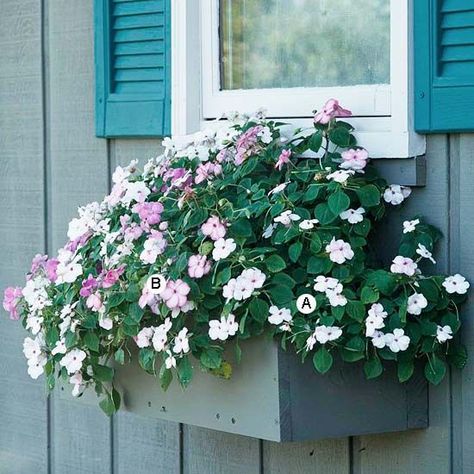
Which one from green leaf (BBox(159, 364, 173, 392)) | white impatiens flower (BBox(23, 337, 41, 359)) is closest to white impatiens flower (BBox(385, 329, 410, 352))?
green leaf (BBox(159, 364, 173, 392))

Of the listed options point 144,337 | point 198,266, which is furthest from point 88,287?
point 198,266

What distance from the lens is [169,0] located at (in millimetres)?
3125

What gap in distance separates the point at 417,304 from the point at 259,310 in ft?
0.96

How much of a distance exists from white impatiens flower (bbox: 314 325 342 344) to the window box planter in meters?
0.10

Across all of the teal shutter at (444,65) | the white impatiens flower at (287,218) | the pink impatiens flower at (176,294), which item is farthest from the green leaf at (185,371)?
the teal shutter at (444,65)

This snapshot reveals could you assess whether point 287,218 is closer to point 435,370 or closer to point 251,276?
point 251,276

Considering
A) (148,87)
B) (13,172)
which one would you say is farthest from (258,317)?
(13,172)

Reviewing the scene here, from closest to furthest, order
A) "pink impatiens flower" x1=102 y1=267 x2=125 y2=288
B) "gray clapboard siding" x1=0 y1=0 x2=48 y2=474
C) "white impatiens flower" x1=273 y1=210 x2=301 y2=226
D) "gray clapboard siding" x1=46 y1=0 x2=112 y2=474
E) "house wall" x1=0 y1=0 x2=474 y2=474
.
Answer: "white impatiens flower" x1=273 y1=210 x2=301 y2=226, "pink impatiens flower" x1=102 y1=267 x2=125 y2=288, "house wall" x1=0 y1=0 x2=474 y2=474, "gray clapboard siding" x1=46 y1=0 x2=112 y2=474, "gray clapboard siding" x1=0 y1=0 x2=48 y2=474

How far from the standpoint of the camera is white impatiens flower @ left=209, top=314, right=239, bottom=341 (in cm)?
251

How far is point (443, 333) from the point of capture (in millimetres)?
2533

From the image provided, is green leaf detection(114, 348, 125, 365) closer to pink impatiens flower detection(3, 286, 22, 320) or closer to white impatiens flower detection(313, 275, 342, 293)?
pink impatiens flower detection(3, 286, 22, 320)

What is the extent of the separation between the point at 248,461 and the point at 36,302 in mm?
623

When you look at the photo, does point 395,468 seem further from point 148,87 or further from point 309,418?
point 148,87

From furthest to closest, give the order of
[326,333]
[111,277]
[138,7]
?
1. [138,7]
2. [111,277]
3. [326,333]
